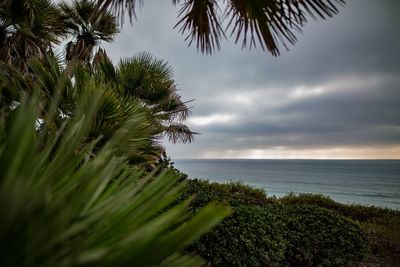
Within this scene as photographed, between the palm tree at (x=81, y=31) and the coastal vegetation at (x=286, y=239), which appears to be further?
the palm tree at (x=81, y=31)

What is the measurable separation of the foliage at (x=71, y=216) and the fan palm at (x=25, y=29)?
779cm

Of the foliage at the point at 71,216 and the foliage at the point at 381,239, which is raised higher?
the foliage at the point at 71,216

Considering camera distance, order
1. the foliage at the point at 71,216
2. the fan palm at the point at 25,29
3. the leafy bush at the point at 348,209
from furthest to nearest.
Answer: the leafy bush at the point at 348,209, the fan palm at the point at 25,29, the foliage at the point at 71,216

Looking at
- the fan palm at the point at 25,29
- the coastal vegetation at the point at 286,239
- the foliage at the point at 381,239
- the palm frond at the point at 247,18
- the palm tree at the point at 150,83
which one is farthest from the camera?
the foliage at the point at 381,239

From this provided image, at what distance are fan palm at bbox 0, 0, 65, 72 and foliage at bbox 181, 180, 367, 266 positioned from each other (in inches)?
219

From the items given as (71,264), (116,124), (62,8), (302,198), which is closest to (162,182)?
(71,264)

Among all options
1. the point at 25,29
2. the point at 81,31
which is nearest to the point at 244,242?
the point at 25,29

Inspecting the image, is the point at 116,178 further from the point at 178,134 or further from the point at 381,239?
Answer: the point at 381,239

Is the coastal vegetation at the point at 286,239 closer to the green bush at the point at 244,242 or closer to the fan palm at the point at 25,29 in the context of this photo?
the green bush at the point at 244,242

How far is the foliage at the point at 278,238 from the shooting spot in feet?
18.4

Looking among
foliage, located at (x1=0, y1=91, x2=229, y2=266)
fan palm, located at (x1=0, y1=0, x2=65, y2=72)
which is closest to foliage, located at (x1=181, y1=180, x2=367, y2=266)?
foliage, located at (x1=0, y1=91, x2=229, y2=266)

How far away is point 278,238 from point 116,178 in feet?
18.8

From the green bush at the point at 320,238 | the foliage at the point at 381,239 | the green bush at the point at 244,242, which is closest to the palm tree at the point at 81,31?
the green bush at the point at 244,242

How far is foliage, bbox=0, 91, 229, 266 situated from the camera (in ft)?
1.82
